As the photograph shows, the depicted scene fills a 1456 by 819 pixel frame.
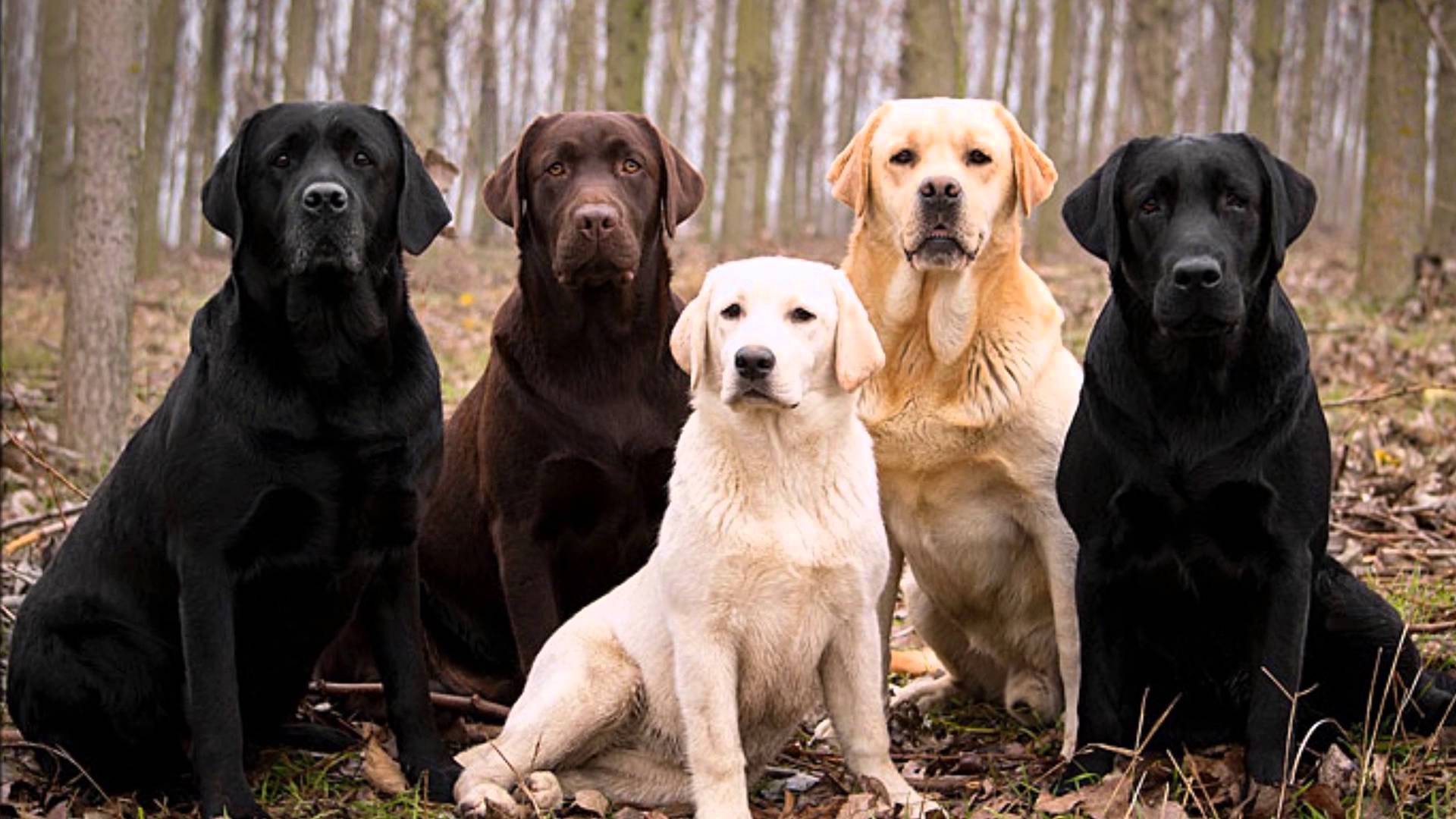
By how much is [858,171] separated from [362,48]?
1330 cm

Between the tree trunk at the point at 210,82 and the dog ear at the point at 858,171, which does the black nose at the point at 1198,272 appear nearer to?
the dog ear at the point at 858,171

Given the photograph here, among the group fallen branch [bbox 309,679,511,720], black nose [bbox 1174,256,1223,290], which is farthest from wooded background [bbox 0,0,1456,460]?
black nose [bbox 1174,256,1223,290]

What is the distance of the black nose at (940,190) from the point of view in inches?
158

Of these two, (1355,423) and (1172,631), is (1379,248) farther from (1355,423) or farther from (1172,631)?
(1172,631)

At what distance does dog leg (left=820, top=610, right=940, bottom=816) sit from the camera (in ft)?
11.6

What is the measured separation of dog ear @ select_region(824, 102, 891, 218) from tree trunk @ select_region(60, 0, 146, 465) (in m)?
3.99

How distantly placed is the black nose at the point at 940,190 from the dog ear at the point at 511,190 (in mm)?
1163

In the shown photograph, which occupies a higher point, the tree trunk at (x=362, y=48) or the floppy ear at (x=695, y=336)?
the tree trunk at (x=362, y=48)

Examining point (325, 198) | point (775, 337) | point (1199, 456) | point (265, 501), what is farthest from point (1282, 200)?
point (265, 501)

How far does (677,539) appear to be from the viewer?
352 centimetres

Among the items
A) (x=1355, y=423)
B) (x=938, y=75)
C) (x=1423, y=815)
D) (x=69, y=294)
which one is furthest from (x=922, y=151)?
(x=938, y=75)

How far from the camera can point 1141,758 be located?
3.73m

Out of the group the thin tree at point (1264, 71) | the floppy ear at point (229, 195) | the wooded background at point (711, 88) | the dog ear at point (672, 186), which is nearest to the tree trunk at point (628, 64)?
the wooded background at point (711, 88)

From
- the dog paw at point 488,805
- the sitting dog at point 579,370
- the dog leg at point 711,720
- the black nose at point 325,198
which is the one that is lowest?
the dog paw at point 488,805
